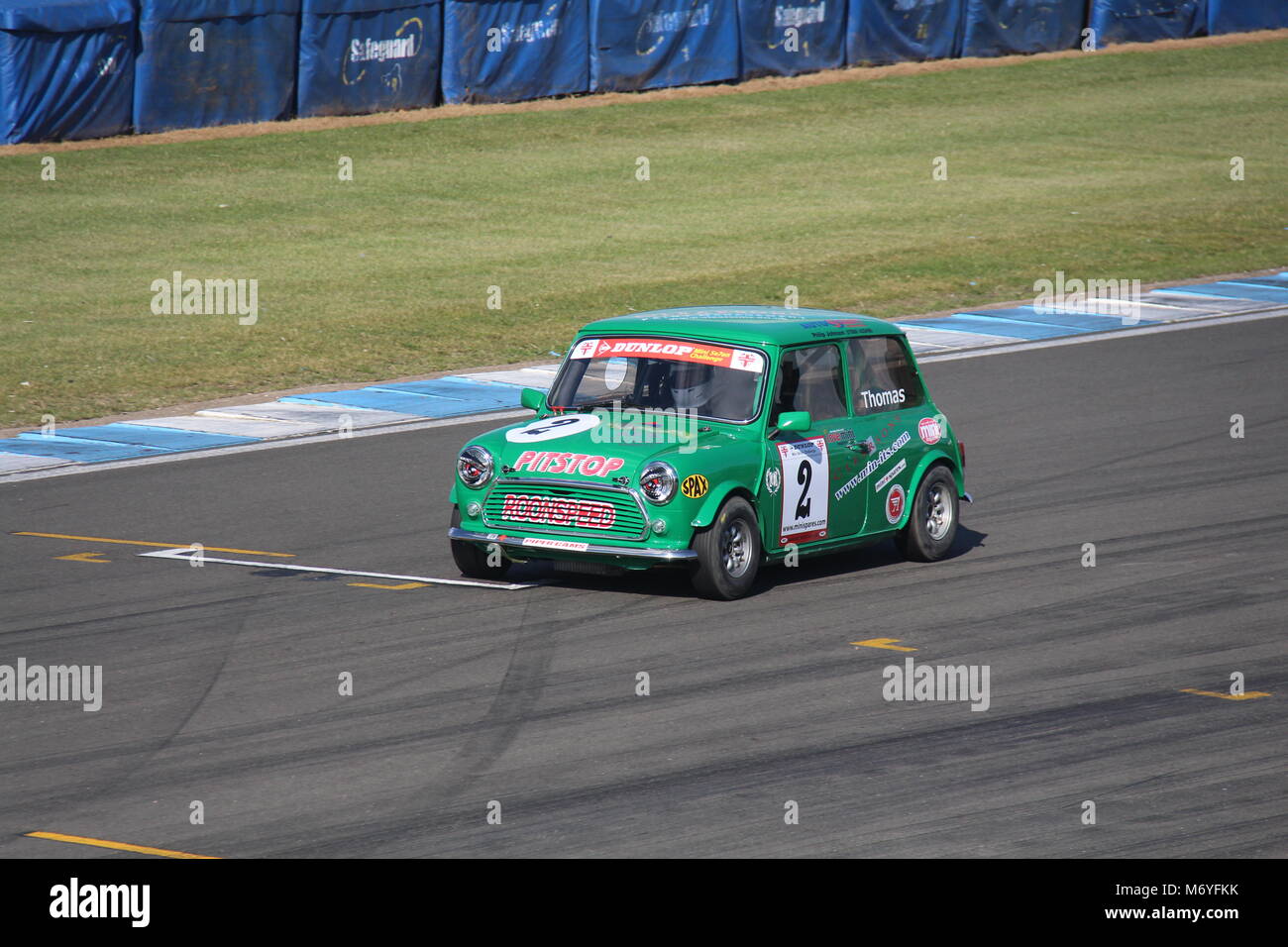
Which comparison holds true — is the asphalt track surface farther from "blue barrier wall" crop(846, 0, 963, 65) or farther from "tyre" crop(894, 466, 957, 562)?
"blue barrier wall" crop(846, 0, 963, 65)

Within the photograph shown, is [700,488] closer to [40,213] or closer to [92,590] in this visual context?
[92,590]

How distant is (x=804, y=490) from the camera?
445 inches

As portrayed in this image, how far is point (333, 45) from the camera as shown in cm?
3334

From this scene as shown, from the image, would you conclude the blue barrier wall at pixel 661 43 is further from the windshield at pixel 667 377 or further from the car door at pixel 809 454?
the car door at pixel 809 454

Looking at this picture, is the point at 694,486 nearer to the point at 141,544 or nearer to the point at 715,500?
the point at 715,500

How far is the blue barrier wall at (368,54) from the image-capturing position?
108ft

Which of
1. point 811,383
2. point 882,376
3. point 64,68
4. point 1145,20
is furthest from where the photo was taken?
point 1145,20

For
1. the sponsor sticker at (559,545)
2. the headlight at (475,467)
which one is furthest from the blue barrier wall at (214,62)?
the sponsor sticker at (559,545)

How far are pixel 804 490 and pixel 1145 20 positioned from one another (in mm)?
37987

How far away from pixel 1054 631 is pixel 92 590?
572 cm

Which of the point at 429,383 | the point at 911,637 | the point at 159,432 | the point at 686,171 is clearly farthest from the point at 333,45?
the point at 911,637

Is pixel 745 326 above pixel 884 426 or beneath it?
above

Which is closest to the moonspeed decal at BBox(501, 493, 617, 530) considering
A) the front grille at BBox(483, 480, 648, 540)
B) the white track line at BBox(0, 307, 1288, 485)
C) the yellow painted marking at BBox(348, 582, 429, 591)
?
the front grille at BBox(483, 480, 648, 540)

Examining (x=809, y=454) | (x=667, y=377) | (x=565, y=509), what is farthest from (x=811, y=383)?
(x=565, y=509)
